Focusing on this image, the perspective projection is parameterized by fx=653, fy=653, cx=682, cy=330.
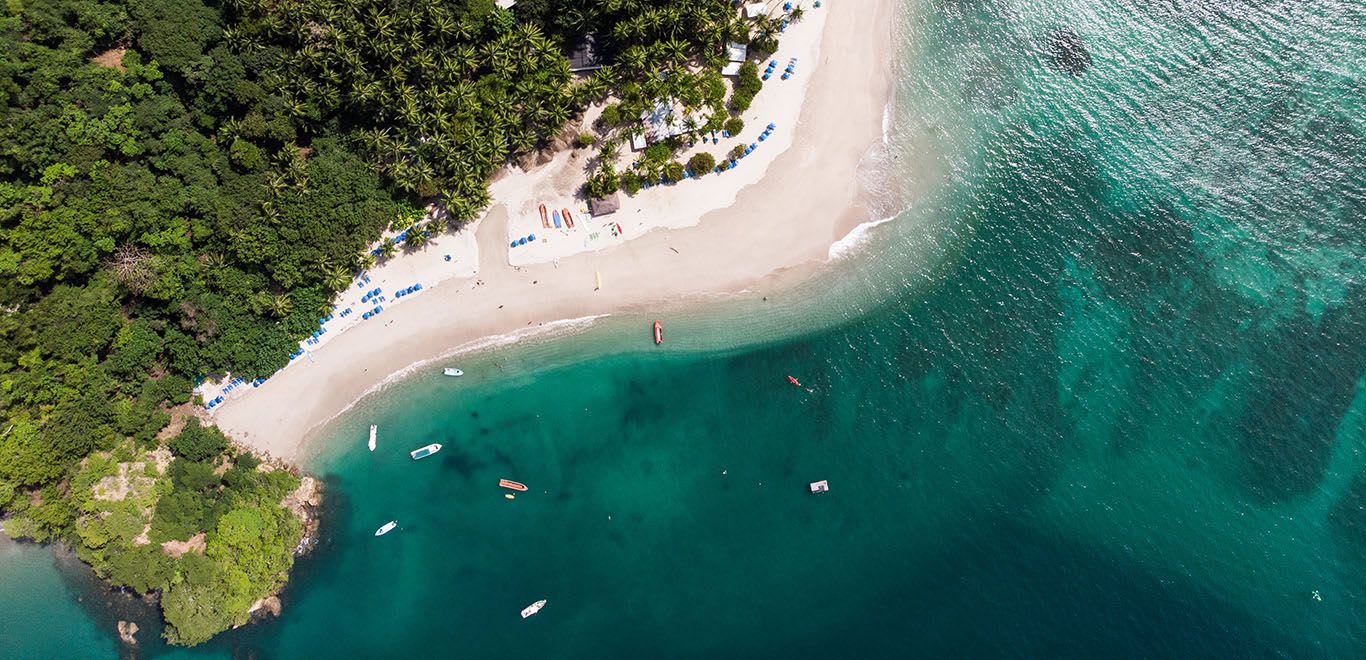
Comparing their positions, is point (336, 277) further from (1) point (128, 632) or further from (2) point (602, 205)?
(1) point (128, 632)

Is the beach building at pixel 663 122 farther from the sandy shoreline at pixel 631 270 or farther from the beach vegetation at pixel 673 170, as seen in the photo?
the sandy shoreline at pixel 631 270

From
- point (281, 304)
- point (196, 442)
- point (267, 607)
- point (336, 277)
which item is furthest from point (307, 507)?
point (336, 277)

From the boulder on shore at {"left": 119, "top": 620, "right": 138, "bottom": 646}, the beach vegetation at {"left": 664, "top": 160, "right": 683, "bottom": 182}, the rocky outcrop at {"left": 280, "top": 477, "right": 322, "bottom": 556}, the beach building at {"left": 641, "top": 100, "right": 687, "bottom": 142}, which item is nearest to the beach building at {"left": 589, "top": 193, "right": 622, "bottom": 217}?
the beach vegetation at {"left": 664, "top": 160, "right": 683, "bottom": 182}

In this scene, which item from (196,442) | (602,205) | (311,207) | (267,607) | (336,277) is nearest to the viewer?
(311,207)

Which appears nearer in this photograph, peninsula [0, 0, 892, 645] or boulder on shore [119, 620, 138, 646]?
peninsula [0, 0, 892, 645]

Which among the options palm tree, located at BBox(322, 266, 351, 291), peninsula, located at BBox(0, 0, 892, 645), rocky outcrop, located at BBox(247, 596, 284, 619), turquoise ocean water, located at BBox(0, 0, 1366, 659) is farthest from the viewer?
rocky outcrop, located at BBox(247, 596, 284, 619)

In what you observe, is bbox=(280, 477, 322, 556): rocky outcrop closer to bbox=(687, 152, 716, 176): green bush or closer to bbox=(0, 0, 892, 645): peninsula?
bbox=(0, 0, 892, 645): peninsula

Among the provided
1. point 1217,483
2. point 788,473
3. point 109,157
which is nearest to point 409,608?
point 788,473

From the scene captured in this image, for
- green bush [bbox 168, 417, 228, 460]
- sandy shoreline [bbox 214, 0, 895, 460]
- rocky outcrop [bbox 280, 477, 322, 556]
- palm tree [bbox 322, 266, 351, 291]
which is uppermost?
palm tree [bbox 322, 266, 351, 291]
